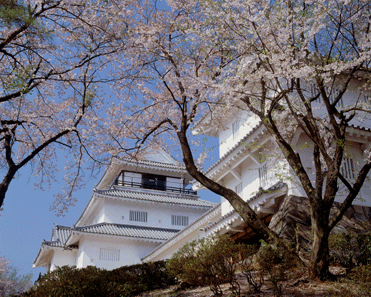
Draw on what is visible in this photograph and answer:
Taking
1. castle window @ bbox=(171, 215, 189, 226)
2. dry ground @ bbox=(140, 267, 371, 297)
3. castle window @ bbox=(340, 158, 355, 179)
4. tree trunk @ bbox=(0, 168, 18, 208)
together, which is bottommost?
dry ground @ bbox=(140, 267, 371, 297)

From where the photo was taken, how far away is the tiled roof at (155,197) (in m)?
30.0

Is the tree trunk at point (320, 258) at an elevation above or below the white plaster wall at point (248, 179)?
below

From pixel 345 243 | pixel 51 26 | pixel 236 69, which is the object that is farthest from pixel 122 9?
pixel 345 243

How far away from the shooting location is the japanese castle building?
27.4m

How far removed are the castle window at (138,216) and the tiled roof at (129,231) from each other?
90 centimetres

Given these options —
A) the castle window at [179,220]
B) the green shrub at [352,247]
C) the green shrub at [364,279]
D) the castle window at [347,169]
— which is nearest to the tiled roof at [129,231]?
the castle window at [179,220]

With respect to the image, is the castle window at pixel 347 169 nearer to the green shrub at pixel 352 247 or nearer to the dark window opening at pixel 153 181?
the green shrub at pixel 352 247

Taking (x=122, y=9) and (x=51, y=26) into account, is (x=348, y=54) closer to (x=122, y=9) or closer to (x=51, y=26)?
(x=122, y=9)

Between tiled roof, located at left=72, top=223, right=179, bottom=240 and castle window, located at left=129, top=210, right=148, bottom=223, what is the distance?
903 millimetres

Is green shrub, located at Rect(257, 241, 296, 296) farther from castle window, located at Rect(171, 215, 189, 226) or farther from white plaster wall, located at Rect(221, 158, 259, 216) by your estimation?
castle window, located at Rect(171, 215, 189, 226)

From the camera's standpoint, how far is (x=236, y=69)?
10.8m

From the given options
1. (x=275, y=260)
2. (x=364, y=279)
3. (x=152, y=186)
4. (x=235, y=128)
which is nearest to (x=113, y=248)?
(x=152, y=186)

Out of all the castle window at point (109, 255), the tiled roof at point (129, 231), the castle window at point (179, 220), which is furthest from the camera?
the castle window at point (179, 220)

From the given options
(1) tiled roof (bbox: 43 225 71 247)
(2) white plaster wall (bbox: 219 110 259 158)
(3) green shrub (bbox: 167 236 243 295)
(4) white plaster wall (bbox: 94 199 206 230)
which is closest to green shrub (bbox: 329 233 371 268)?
(3) green shrub (bbox: 167 236 243 295)
